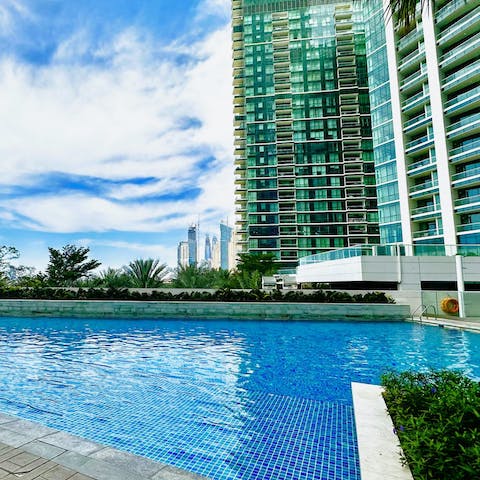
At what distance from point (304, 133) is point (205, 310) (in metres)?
57.1

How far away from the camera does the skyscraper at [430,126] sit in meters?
37.8

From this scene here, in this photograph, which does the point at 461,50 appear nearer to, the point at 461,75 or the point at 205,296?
the point at 461,75

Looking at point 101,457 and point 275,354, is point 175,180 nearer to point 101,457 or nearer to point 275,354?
point 275,354

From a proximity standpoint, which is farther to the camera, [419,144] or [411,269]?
[419,144]

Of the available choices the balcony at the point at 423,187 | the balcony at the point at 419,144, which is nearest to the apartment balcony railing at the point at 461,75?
the balcony at the point at 419,144

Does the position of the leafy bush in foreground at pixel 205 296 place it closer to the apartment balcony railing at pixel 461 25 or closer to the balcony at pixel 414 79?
the balcony at pixel 414 79

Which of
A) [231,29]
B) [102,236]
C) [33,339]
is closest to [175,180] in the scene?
[102,236]

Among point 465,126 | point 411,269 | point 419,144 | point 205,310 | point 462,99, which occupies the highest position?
point 462,99

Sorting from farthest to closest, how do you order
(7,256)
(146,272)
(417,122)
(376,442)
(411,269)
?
(417,122) < (7,256) < (146,272) < (411,269) < (376,442)

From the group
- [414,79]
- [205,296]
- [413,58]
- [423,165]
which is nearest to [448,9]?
[413,58]

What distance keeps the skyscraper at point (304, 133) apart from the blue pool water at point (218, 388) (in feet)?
169

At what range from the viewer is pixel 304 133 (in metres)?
68.5

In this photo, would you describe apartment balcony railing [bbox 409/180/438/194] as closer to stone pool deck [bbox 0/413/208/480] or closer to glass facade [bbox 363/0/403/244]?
glass facade [bbox 363/0/403/244]

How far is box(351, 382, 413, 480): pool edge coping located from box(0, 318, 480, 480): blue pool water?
412 millimetres
